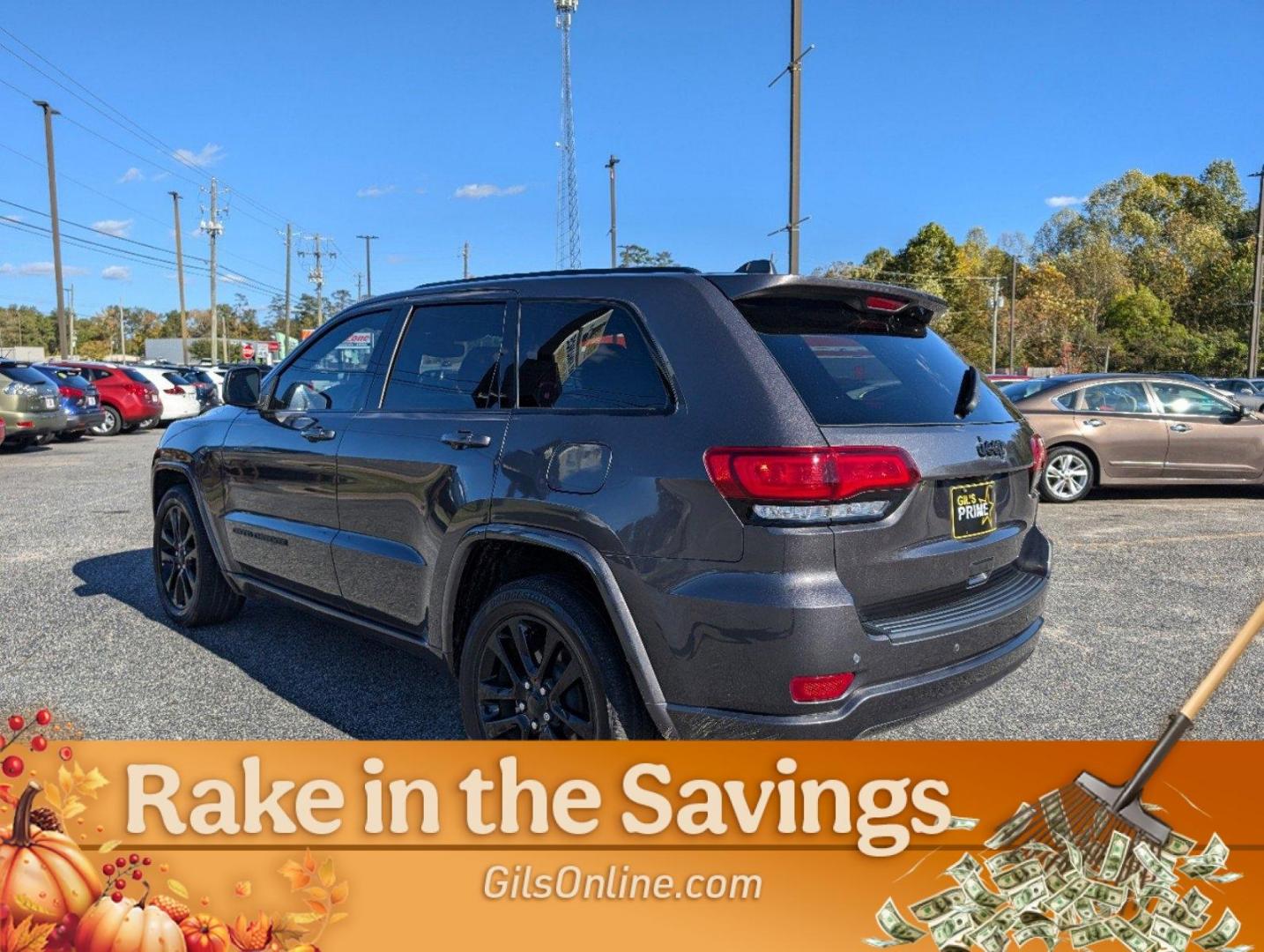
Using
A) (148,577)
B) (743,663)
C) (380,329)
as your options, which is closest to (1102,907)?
(743,663)

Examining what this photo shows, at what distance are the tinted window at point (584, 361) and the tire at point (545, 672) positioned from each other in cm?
56

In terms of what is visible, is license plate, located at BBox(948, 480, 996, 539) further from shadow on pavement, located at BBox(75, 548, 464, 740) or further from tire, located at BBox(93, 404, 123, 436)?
tire, located at BBox(93, 404, 123, 436)

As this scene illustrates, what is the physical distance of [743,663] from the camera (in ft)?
7.85

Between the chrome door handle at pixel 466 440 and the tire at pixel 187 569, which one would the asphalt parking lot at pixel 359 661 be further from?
the chrome door handle at pixel 466 440

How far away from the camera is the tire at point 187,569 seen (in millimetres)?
4848

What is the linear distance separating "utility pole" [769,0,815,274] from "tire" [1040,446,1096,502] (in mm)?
4318

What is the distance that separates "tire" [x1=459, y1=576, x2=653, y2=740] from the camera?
263 cm

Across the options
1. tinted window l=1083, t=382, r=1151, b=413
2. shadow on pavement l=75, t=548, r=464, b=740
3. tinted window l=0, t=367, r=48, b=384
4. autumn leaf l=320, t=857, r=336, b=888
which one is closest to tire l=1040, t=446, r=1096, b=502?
tinted window l=1083, t=382, r=1151, b=413

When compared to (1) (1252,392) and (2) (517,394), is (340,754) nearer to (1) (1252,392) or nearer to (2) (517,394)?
(2) (517,394)

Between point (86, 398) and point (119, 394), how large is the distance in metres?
3.11

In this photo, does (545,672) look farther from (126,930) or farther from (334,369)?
(334,369)

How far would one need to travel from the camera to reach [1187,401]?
10.3 metres

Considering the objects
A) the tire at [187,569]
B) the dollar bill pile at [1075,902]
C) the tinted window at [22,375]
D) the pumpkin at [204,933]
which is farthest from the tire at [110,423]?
the dollar bill pile at [1075,902]

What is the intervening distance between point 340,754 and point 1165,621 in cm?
463
